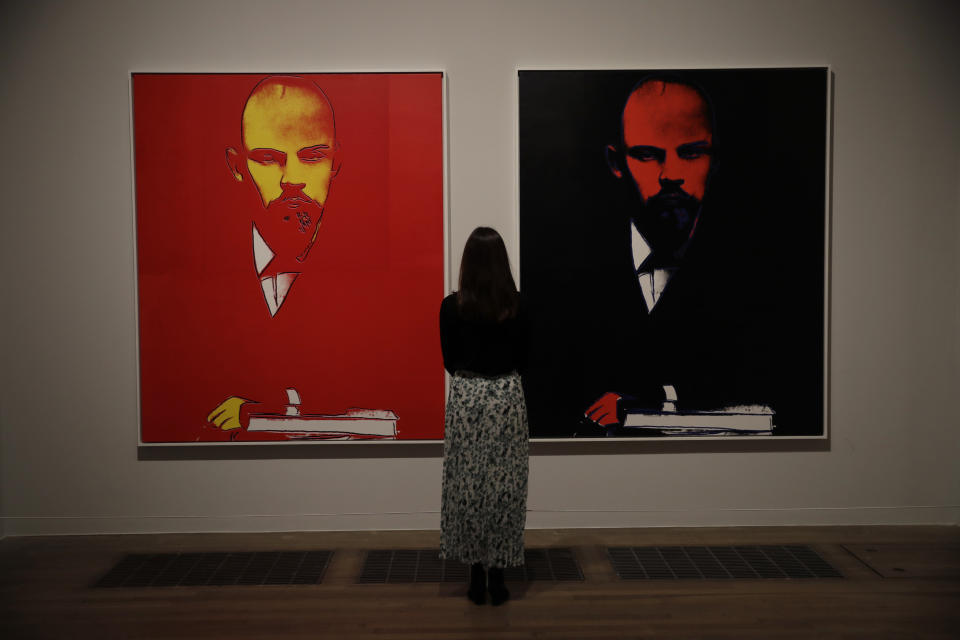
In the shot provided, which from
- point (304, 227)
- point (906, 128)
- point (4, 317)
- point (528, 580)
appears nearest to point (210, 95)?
point (304, 227)

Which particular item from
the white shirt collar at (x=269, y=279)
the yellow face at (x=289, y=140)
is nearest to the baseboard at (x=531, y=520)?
the white shirt collar at (x=269, y=279)

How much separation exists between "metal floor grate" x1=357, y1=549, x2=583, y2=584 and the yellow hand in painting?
0.95 metres

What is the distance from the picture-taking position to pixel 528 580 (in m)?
2.93

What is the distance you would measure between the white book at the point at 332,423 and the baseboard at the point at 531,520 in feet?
1.41

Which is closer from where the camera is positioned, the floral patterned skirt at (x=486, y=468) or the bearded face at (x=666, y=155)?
the floral patterned skirt at (x=486, y=468)

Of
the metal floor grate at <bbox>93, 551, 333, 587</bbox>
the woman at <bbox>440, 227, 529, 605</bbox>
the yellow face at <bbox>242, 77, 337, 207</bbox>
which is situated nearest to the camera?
the woman at <bbox>440, 227, 529, 605</bbox>

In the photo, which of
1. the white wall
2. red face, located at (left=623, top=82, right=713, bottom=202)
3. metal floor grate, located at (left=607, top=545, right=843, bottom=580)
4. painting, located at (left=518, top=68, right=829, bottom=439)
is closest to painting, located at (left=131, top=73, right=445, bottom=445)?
the white wall

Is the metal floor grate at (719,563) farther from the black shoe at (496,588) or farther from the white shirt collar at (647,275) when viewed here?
the white shirt collar at (647,275)

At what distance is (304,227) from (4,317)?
1.58 metres

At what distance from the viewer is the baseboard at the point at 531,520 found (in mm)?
3510

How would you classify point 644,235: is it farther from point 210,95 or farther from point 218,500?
point 218,500

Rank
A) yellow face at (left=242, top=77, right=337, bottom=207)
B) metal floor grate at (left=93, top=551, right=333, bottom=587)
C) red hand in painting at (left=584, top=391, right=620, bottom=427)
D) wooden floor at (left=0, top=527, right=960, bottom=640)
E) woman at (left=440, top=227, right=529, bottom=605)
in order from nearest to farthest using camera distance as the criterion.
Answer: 1. wooden floor at (left=0, top=527, right=960, bottom=640)
2. woman at (left=440, top=227, right=529, bottom=605)
3. metal floor grate at (left=93, top=551, right=333, bottom=587)
4. yellow face at (left=242, top=77, right=337, bottom=207)
5. red hand in painting at (left=584, top=391, right=620, bottom=427)

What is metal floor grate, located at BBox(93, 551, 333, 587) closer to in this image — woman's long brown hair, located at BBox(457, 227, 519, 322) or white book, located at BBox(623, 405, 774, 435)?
woman's long brown hair, located at BBox(457, 227, 519, 322)

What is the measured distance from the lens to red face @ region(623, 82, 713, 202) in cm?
342
